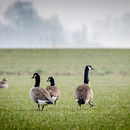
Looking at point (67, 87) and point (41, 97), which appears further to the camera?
point (67, 87)

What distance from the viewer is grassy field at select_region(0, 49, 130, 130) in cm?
832

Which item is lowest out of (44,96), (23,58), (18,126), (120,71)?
(18,126)

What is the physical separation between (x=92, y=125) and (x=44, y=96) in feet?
9.71

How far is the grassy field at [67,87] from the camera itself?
832 centimetres

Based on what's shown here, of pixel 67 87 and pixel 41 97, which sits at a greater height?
pixel 67 87

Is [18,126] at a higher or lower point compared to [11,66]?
lower

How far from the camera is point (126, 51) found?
76938 millimetres

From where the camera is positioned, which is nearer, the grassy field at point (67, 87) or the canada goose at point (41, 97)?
the grassy field at point (67, 87)

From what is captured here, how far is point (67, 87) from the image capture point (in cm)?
2288

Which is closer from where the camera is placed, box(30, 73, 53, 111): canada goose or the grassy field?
the grassy field

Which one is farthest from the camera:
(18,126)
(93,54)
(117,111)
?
(93,54)

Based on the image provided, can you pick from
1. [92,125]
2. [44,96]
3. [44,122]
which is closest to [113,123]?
[92,125]

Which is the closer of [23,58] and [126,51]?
[23,58]

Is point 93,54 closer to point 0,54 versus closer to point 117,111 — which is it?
point 0,54
